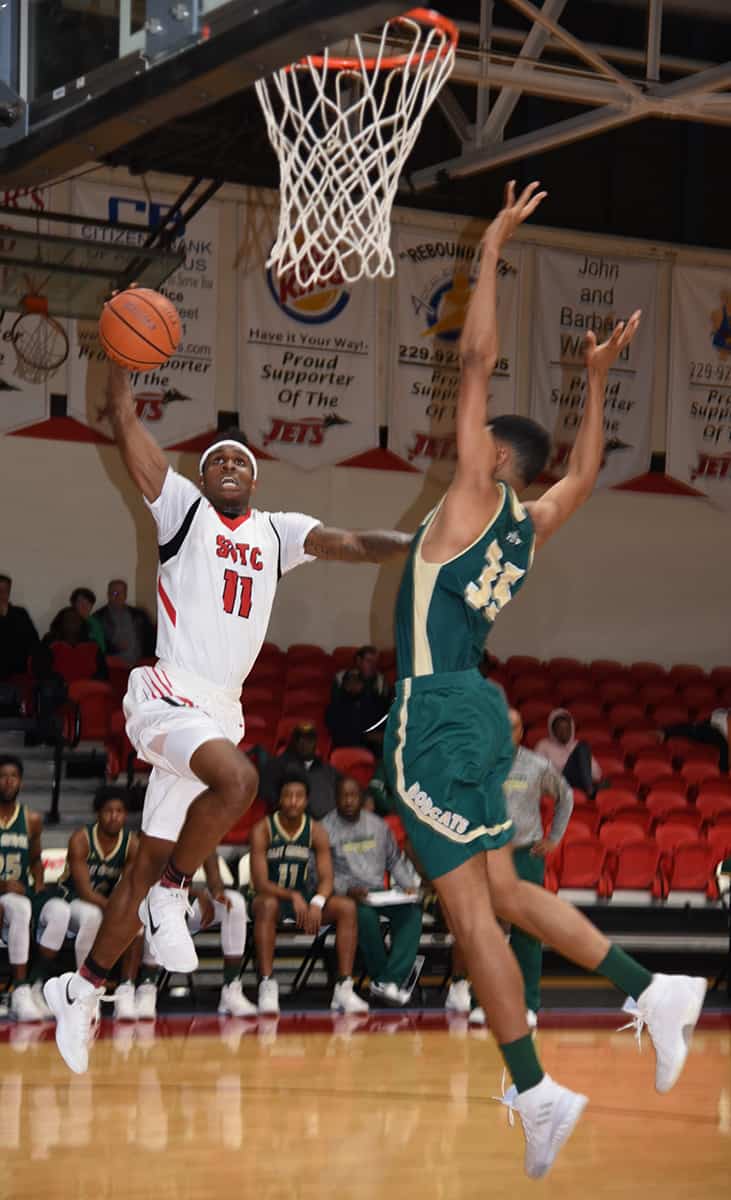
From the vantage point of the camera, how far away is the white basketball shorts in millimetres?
5754

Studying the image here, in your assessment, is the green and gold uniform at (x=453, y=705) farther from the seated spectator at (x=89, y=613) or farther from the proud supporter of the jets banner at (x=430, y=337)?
the proud supporter of the jets banner at (x=430, y=337)

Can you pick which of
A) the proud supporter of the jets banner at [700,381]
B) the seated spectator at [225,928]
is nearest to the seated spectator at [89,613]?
the seated spectator at [225,928]

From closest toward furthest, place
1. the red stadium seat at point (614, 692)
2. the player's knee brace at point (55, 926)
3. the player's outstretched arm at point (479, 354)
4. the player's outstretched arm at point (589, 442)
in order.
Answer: the player's outstretched arm at point (479, 354) < the player's outstretched arm at point (589, 442) < the player's knee brace at point (55, 926) < the red stadium seat at point (614, 692)

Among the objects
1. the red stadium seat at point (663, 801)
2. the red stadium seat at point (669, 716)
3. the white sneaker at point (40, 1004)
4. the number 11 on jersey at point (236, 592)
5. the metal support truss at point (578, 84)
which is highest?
the metal support truss at point (578, 84)

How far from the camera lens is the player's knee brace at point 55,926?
10070mm

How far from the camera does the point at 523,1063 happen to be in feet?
16.6

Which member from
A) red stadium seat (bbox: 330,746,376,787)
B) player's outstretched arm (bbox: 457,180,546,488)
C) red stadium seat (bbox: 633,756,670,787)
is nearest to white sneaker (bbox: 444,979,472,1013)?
red stadium seat (bbox: 330,746,376,787)

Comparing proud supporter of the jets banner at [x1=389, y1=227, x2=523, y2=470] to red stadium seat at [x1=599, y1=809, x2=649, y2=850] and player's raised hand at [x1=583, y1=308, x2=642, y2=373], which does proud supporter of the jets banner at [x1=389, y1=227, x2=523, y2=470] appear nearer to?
red stadium seat at [x1=599, y1=809, x2=649, y2=850]

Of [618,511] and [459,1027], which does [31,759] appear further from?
[618,511]

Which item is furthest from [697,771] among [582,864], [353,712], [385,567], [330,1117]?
[330,1117]

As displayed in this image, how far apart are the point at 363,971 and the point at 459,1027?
114cm

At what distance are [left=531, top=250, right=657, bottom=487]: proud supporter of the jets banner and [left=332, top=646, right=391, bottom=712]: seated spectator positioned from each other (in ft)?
14.6

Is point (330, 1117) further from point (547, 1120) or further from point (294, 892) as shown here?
point (294, 892)

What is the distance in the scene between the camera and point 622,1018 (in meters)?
10.7
